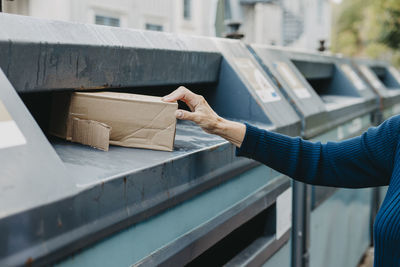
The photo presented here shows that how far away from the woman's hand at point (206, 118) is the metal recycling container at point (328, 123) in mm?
702

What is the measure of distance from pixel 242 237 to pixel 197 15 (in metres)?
8.65

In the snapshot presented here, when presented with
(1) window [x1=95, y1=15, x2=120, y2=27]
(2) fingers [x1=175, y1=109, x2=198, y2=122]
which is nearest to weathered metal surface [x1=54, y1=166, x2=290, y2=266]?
(2) fingers [x1=175, y1=109, x2=198, y2=122]

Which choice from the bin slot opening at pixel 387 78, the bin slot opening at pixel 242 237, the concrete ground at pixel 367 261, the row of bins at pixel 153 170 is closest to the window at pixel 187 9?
the bin slot opening at pixel 387 78

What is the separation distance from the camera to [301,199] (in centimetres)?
203

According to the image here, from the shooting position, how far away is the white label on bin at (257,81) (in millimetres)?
1850

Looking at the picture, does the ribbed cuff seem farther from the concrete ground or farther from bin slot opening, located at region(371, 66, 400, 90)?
bin slot opening, located at region(371, 66, 400, 90)

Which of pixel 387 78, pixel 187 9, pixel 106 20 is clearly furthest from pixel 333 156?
pixel 187 9

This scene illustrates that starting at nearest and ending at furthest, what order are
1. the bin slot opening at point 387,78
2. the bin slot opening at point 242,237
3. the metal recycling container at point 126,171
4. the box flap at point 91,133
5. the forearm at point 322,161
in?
the metal recycling container at point 126,171
the box flap at point 91,133
the forearm at point 322,161
the bin slot opening at point 242,237
the bin slot opening at point 387,78

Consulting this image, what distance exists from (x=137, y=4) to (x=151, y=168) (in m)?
7.73

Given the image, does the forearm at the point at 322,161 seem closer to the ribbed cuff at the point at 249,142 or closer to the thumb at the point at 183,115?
the ribbed cuff at the point at 249,142

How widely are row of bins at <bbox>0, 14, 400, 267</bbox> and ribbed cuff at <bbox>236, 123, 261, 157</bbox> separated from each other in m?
0.04

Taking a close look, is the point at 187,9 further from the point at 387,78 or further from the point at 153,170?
the point at 153,170

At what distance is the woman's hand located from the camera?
128 cm

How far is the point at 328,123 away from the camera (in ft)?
7.63
